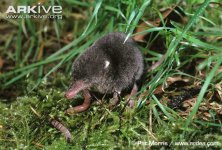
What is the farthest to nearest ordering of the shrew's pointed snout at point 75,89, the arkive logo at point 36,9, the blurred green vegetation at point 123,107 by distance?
the arkive logo at point 36,9 < the shrew's pointed snout at point 75,89 < the blurred green vegetation at point 123,107

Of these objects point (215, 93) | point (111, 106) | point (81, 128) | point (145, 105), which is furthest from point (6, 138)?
point (215, 93)

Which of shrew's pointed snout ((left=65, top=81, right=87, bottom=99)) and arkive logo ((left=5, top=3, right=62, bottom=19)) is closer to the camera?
shrew's pointed snout ((left=65, top=81, right=87, bottom=99))

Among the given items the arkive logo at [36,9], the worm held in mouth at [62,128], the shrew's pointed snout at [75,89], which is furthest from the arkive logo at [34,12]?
the worm held in mouth at [62,128]

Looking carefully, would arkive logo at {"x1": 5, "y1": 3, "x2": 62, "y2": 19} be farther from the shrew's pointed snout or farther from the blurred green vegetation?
the shrew's pointed snout

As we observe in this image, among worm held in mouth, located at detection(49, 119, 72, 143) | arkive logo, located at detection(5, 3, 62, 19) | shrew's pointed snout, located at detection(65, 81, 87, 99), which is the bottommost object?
worm held in mouth, located at detection(49, 119, 72, 143)

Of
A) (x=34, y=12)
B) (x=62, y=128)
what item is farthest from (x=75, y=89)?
(x=34, y=12)

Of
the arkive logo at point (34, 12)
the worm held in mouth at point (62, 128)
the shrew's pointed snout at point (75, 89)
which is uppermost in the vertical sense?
the arkive logo at point (34, 12)

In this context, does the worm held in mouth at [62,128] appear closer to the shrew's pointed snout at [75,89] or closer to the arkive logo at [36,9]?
the shrew's pointed snout at [75,89]

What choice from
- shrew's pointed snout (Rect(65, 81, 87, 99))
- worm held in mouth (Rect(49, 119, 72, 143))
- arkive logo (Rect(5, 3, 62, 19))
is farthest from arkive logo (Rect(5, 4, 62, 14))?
worm held in mouth (Rect(49, 119, 72, 143))
